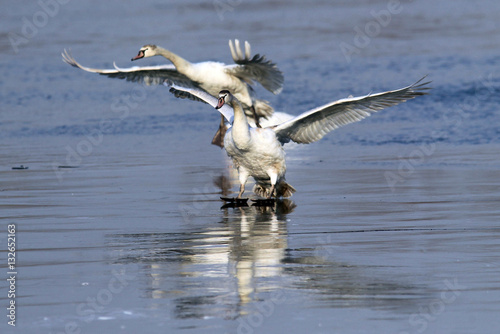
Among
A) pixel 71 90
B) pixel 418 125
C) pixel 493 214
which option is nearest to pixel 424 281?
pixel 493 214

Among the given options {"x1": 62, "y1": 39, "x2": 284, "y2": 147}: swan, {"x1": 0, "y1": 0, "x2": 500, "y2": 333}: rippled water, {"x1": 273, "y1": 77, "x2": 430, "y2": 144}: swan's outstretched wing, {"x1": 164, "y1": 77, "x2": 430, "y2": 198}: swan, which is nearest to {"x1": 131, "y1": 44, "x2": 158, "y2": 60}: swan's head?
{"x1": 62, "y1": 39, "x2": 284, "y2": 147}: swan

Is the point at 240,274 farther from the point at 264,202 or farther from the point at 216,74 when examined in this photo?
the point at 216,74

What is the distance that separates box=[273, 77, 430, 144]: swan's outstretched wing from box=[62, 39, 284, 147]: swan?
2.42 meters

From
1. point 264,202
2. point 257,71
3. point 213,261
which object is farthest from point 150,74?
point 213,261

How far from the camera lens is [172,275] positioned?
6695 millimetres

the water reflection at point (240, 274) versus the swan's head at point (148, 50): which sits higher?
the swan's head at point (148, 50)

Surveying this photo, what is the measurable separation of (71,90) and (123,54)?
5710 millimetres

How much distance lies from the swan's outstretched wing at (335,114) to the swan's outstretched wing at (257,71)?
2443 mm

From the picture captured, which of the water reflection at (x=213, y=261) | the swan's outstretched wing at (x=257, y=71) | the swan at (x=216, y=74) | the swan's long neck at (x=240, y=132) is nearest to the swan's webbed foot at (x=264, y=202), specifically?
the swan's long neck at (x=240, y=132)

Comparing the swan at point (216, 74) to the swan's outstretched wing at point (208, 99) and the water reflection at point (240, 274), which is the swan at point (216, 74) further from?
the water reflection at point (240, 274)

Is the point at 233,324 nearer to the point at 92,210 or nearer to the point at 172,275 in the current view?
the point at 172,275

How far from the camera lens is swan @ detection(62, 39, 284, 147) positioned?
1443 cm

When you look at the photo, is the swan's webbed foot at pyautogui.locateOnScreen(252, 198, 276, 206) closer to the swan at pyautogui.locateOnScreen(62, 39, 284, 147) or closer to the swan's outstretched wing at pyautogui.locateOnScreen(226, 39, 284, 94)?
the swan at pyautogui.locateOnScreen(62, 39, 284, 147)

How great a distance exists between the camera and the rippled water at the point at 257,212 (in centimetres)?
580
